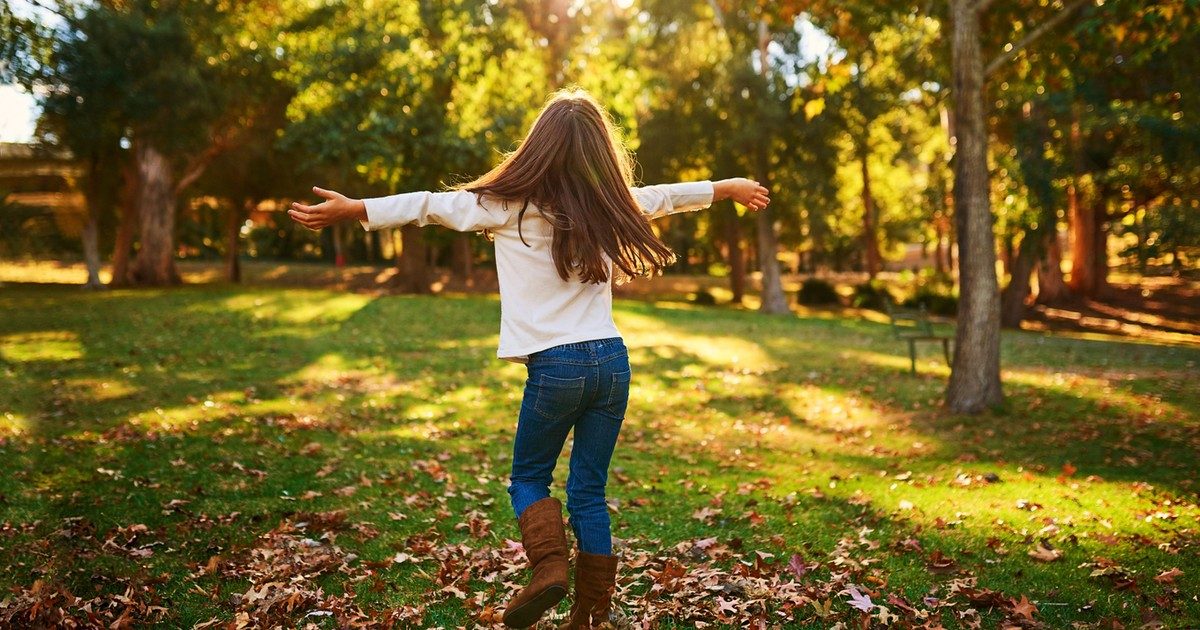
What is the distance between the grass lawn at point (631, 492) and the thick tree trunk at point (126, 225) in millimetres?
15363

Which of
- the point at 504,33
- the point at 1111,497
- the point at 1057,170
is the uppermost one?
the point at 504,33

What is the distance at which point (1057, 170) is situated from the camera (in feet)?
82.3

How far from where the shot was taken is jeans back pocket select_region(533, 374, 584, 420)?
3.59m

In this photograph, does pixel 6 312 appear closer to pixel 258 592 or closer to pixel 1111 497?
pixel 258 592

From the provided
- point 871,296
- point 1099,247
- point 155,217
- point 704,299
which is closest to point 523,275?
point 155,217

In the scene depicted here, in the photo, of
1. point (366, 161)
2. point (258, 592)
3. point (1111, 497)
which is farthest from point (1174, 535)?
point (366, 161)

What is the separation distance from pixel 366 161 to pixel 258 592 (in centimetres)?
1923

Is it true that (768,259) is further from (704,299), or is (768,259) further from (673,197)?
(673,197)

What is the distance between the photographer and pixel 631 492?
7348 mm

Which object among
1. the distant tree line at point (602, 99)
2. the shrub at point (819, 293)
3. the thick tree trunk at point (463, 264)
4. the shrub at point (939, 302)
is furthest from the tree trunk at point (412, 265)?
the shrub at point (939, 302)

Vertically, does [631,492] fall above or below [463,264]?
below

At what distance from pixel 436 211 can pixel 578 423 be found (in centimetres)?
110

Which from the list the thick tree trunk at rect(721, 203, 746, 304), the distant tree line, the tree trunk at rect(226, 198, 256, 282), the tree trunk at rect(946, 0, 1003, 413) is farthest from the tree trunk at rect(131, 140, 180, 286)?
the tree trunk at rect(946, 0, 1003, 413)

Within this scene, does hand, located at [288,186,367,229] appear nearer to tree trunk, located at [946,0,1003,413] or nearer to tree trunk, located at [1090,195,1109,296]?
tree trunk, located at [946,0,1003,413]
